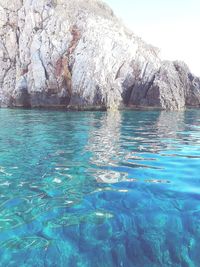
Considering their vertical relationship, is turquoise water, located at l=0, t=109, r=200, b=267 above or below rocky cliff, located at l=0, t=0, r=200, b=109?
below

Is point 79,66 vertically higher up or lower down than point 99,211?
higher up

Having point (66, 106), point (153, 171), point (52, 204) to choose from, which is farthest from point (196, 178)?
point (66, 106)

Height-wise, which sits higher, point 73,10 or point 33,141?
point 73,10

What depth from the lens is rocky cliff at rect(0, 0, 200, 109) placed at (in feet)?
162

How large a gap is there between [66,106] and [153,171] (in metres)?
43.5

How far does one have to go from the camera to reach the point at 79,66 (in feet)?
163

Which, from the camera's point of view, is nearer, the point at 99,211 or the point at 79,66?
the point at 99,211

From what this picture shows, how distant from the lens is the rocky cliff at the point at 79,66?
49.3m

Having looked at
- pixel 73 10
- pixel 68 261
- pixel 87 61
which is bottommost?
pixel 68 261

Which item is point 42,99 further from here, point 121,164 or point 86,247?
point 86,247

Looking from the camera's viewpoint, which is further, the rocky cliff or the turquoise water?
the rocky cliff

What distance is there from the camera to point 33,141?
43.2 feet

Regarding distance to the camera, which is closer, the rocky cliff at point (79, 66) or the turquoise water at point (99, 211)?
the turquoise water at point (99, 211)

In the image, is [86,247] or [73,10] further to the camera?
[73,10]
